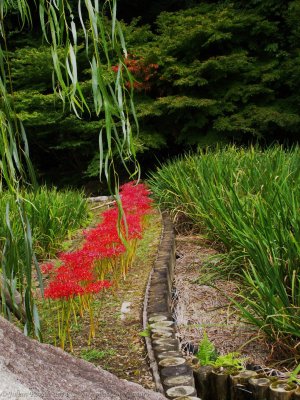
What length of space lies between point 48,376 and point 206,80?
9.65 metres

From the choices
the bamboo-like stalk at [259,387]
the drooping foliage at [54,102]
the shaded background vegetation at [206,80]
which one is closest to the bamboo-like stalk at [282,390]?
the bamboo-like stalk at [259,387]

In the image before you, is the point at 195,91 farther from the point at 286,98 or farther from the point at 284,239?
the point at 284,239

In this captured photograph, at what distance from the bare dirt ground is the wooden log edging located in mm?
149

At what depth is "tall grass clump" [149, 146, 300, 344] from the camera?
8.48 ft

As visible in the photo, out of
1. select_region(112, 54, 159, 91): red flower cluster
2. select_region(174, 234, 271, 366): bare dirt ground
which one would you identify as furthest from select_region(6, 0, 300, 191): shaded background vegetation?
select_region(174, 234, 271, 366): bare dirt ground

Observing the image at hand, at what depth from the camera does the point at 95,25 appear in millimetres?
1483

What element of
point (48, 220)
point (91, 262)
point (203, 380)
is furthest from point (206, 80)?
point (203, 380)

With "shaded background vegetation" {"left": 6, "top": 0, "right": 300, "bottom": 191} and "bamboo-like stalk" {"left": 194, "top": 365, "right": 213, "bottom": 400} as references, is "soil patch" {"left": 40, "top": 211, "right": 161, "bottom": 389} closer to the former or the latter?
"bamboo-like stalk" {"left": 194, "top": 365, "right": 213, "bottom": 400}

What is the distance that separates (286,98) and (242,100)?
0.92 m

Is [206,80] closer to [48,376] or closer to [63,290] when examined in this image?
[63,290]

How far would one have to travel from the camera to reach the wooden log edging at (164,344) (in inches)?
80.2

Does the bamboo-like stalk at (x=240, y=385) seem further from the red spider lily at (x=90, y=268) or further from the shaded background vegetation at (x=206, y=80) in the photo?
the shaded background vegetation at (x=206, y=80)

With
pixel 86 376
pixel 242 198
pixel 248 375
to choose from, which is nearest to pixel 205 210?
pixel 242 198

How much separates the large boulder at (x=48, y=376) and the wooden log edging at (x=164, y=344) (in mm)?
855
